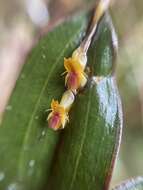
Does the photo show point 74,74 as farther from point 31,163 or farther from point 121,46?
point 121,46

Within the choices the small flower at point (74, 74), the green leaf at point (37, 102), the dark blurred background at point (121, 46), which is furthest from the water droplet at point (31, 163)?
the dark blurred background at point (121, 46)

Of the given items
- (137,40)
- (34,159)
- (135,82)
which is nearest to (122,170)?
(135,82)

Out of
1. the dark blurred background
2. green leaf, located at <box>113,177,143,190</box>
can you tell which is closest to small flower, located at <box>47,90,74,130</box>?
green leaf, located at <box>113,177,143,190</box>

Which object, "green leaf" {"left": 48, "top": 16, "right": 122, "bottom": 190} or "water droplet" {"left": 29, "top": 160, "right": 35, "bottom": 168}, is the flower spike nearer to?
"green leaf" {"left": 48, "top": 16, "right": 122, "bottom": 190}

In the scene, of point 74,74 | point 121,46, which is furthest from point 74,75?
point 121,46

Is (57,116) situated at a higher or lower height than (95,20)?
lower

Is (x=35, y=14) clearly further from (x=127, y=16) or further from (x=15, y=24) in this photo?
(x=127, y=16)
